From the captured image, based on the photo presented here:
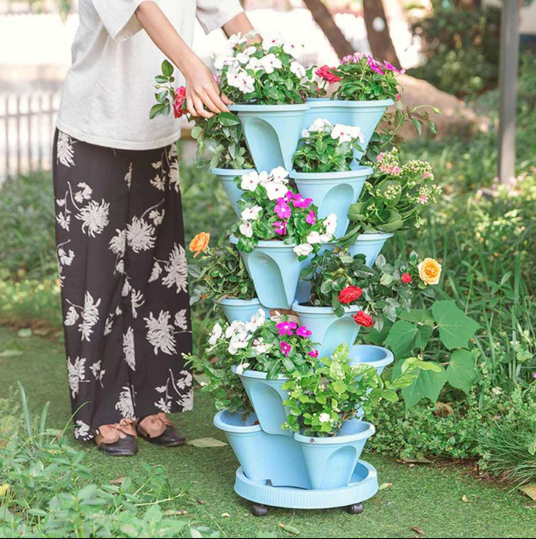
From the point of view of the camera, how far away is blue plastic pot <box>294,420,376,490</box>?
8.87 feet

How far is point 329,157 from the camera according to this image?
8.75 ft

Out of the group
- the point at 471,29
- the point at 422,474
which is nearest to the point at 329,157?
the point at 422,474

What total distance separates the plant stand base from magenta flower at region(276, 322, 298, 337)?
47 centimetres

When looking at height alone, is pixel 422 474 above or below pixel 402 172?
below

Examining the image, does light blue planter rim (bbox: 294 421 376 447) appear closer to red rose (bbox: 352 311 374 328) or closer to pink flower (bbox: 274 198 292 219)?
red rose (bbox: 352 311 374 328)

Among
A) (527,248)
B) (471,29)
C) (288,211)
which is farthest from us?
(471,29)

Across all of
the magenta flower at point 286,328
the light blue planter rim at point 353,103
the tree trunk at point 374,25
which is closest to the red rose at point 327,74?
the light blue planter rim at point 353,103

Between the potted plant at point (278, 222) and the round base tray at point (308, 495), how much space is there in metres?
0.68

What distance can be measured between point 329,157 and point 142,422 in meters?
1.47

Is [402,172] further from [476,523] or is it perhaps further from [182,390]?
[182,390]

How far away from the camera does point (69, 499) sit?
2498 mm

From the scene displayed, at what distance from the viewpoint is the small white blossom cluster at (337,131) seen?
2.68 metres

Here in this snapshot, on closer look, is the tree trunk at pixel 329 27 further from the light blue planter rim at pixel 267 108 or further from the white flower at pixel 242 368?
the white flower at pixel 242 368

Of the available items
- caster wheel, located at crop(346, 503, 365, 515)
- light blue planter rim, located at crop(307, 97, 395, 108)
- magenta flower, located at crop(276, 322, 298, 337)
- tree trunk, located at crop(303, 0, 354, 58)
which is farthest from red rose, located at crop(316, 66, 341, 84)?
tree trunk, located at crop(303, 0, 354, 58)
